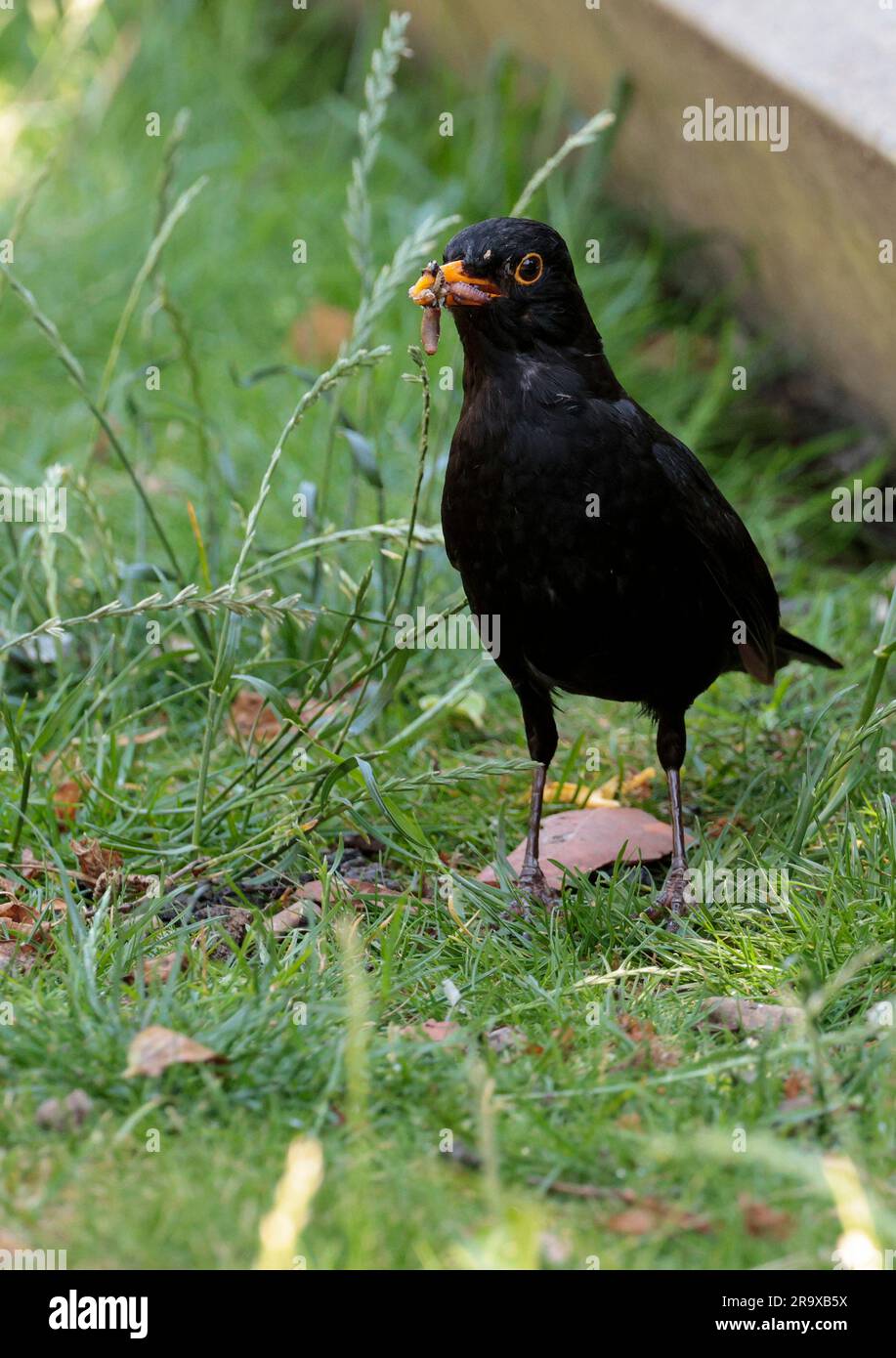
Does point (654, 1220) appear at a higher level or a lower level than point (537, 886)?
lower

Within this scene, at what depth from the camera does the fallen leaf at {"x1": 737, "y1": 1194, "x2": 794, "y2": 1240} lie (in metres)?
2.09

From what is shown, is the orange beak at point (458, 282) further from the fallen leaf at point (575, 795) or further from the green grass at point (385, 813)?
the fallen leaf at point (575, 795)

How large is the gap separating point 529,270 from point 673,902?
4.29 feet

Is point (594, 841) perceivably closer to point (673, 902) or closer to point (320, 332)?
point (673, 902)

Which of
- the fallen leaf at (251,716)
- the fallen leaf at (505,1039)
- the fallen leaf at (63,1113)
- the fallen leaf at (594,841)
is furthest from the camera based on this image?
the fallen leaf at (251,716)

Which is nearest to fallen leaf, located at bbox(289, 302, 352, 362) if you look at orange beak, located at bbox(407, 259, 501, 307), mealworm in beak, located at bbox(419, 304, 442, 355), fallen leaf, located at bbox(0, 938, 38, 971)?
mealworm in beak, located at bbox(419, 304, 442, 355)

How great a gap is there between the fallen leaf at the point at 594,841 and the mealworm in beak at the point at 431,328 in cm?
108

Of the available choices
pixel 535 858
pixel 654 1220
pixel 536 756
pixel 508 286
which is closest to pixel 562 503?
pixel 508 286

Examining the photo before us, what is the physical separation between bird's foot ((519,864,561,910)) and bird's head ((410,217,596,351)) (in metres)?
1.09

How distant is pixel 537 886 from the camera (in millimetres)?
3289

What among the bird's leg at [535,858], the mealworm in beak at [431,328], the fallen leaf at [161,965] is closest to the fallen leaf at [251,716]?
the bird's leg at [535,858]

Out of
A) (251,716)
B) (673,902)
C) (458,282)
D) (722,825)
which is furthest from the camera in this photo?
(251,716)

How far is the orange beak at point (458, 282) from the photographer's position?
3.02 metres

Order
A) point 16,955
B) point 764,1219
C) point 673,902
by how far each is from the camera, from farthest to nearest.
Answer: point 673,902 → point 16,955 → point 764,1219
